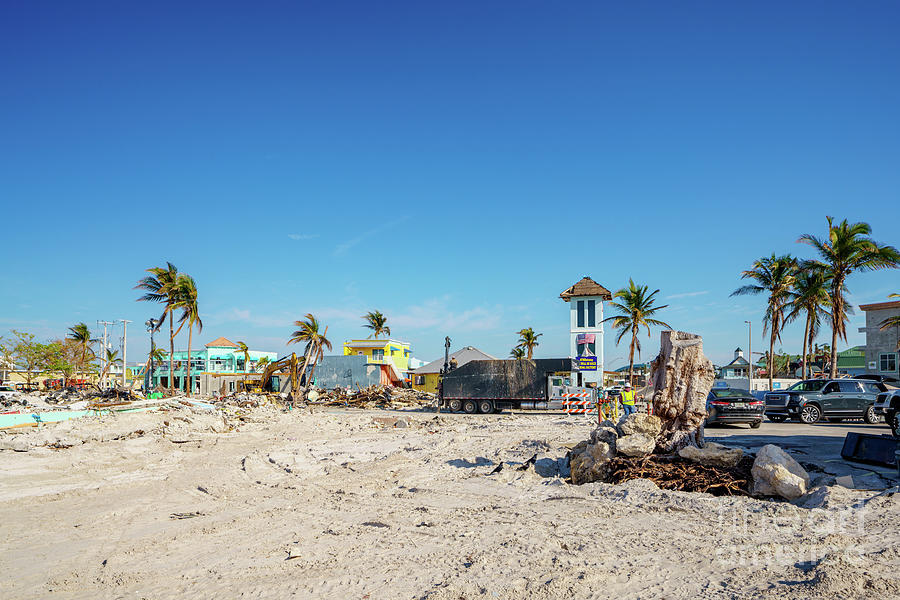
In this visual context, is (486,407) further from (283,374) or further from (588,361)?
(283,374)

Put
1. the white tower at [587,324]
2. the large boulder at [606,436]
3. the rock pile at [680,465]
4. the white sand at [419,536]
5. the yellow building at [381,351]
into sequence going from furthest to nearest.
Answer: the yellow building at [381,351], the white tower at [587,324], the large boulder at [606,436], the rock pile at [680,465], the white sand at [419,536]

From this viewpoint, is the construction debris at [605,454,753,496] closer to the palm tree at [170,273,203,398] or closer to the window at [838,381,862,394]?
the window at [838,381,862,394]

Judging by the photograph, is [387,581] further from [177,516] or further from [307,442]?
[307,442]

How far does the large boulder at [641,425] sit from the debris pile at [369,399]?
2758cm

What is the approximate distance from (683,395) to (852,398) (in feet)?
50.0

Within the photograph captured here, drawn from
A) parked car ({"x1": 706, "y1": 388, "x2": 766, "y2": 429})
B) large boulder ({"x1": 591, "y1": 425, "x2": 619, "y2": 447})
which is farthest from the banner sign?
large boulder ({"x1": 591, "y1": 425, "x2": 619, "y2": 447})

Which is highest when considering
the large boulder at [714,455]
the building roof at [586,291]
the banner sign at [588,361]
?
the building roof at [586,291]

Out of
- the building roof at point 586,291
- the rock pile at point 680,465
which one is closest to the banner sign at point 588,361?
the building roof at point 586,291

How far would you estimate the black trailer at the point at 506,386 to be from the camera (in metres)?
28.4

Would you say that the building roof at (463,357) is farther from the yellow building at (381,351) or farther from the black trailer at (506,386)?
the black trailer at (506,386)

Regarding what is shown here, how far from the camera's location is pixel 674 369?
1005 cm

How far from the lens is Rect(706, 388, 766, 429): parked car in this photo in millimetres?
19094

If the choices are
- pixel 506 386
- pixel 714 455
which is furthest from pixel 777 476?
pixel 506 386

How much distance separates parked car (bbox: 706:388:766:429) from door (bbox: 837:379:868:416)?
4016 mm
